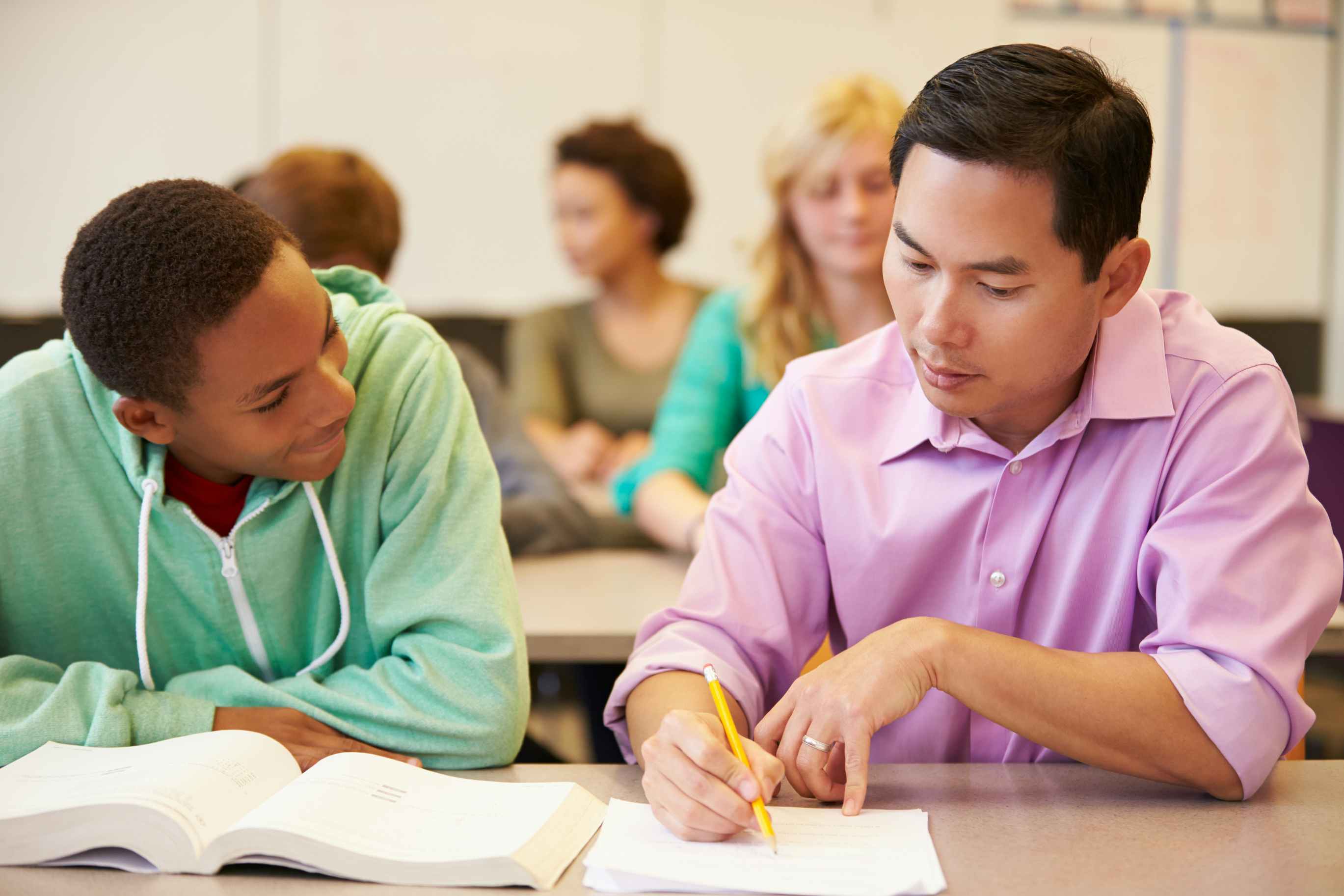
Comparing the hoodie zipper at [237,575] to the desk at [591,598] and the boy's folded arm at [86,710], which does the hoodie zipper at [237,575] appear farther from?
the desk at [591,598]

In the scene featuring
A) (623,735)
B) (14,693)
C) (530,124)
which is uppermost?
(530,124)

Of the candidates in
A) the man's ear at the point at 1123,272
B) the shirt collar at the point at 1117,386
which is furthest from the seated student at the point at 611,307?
the man's ear at the point at 1123,272

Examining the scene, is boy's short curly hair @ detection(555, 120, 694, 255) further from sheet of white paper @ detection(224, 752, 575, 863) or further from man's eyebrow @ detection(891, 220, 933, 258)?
sheet of white paper @ detection(224, 752, 575, 863)

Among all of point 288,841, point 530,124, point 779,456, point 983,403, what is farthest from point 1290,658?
point 530,124

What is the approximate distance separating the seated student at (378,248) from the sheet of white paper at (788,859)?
1066mm

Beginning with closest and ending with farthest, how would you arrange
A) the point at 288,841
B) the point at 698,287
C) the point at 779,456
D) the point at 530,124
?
the point at 288,841, the point at 779,456, the point at 698,287, the point at 530,124

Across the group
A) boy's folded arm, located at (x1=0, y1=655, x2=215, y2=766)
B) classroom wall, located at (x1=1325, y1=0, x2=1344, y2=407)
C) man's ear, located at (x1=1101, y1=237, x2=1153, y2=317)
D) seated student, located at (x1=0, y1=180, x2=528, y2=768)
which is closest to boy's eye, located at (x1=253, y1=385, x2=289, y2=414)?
seated student, located at (x1=0, y1=180, x2=528, y2=768)

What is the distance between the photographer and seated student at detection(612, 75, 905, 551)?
2.22 meters

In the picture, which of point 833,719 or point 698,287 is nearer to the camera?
point 833,719

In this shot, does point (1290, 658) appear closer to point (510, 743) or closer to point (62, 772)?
point (510, 743)

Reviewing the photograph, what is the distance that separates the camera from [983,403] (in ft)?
3.59

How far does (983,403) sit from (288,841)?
2.24ft

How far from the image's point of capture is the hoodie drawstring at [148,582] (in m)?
1.18

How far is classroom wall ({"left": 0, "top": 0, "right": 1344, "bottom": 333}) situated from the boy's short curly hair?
3.80ft
